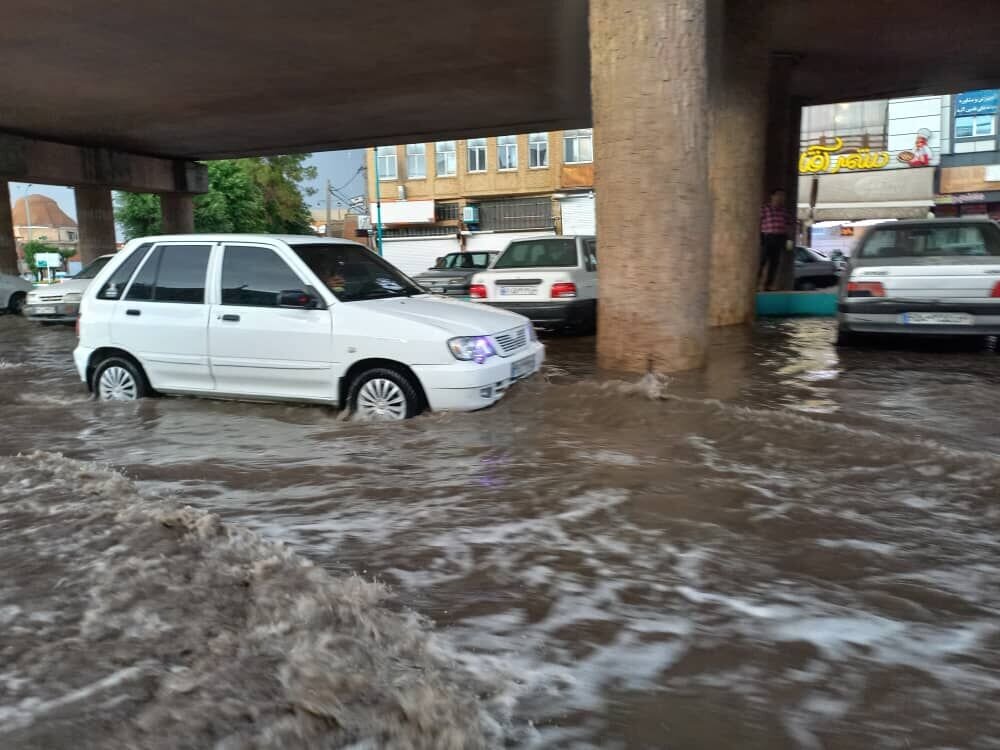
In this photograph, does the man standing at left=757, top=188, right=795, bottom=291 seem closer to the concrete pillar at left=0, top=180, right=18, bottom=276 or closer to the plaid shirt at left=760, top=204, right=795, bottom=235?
the plaid shirt at left=760, top=204, right=795, bottom=235

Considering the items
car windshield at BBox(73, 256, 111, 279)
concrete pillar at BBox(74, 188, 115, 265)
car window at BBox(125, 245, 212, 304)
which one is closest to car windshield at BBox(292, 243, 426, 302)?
car window at BBox(125, 245, 212, 304)

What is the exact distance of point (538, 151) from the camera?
39.1 m

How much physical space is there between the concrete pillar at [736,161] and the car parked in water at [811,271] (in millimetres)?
9817

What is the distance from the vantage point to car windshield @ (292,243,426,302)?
269 inches

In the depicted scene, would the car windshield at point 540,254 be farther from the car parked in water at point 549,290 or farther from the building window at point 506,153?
the building window at point 506,153

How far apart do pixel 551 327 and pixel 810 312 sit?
5.81m

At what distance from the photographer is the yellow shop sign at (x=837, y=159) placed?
1293 inches

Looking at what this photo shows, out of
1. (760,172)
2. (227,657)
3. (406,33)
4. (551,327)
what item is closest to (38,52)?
(406,33)

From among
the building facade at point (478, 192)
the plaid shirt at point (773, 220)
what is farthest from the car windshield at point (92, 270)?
the building facade at point (478, 192)

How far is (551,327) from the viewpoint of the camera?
1162 centimetres

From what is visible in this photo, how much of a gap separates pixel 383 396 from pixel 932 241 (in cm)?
692

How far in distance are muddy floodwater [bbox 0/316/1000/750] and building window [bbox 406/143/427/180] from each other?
122ft

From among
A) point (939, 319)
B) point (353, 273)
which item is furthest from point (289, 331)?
point (939, 319)

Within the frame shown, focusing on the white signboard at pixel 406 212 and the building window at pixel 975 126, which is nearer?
the building window at pixel 975 126
